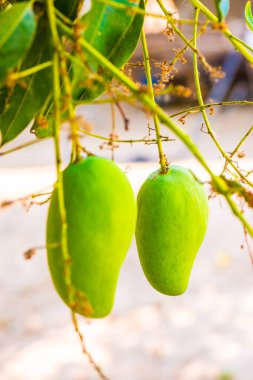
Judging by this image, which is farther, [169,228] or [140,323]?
[140,323]

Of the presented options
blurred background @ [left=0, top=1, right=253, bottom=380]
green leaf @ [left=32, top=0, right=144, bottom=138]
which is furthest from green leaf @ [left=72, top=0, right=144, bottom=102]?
blurred background @ [left=0, top=1, right=253, bottom=380]

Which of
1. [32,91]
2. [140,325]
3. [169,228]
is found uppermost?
[32,91]

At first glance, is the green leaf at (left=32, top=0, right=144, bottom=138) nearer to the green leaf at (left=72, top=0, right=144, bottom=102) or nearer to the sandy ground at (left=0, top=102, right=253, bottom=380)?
the green leaf at (left=72, top=0, right=144, bottom=102)

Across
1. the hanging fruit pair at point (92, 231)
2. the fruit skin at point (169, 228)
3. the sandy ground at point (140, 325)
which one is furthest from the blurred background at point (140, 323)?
the hanging fruit pair at point (92, 231)

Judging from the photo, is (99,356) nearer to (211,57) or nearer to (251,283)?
(251,283)

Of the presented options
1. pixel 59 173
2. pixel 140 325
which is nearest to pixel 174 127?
pixel 59 173

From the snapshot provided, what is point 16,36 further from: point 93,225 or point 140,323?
point 140,323
